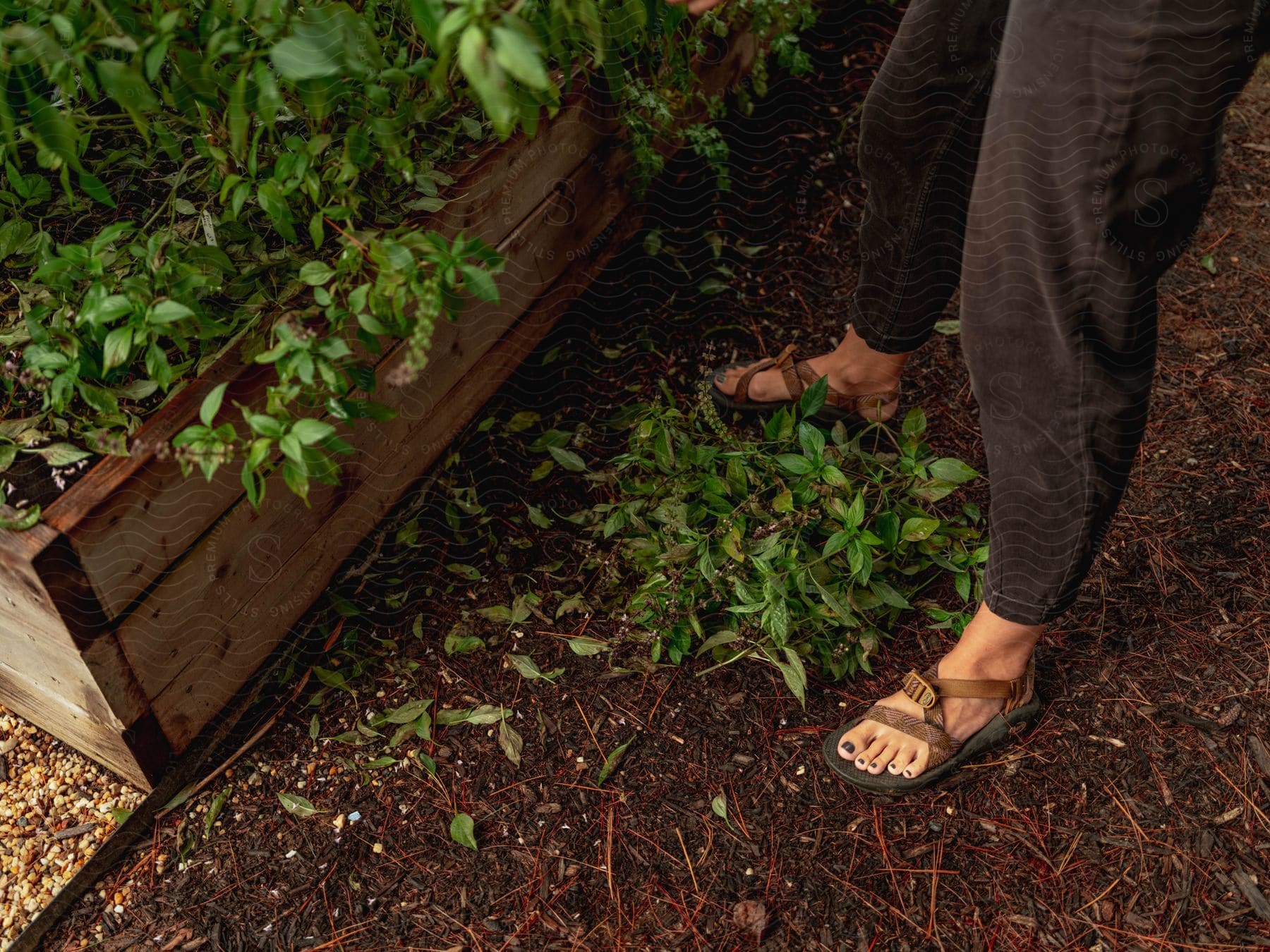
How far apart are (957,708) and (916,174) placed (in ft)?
2.90

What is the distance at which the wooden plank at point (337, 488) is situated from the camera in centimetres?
145

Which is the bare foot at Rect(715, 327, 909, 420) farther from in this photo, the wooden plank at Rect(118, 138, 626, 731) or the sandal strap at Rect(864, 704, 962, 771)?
the sandal strap at Rect(864, 704, 962, 771)

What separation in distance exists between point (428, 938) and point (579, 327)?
1.29m

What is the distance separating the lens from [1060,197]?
1147mm

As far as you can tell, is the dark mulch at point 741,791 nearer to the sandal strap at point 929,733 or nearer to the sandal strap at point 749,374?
the sandal strap at point 929,733

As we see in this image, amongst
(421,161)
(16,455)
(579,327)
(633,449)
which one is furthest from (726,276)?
(16,455)

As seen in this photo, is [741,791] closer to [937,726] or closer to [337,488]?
[937,726]

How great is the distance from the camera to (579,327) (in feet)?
7.30

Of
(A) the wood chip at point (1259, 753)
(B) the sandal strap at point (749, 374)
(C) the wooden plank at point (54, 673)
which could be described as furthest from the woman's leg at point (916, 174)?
(C) the wooden plank at point (54, 673)

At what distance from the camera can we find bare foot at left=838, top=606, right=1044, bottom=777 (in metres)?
1.54

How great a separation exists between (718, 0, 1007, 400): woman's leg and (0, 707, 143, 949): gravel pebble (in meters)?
1.53

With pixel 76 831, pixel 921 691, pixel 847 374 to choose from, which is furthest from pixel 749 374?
pixel 76 831

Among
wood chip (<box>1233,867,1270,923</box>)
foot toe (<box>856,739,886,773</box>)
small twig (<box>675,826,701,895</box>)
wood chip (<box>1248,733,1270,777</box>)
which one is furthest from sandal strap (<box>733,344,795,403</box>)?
wood chip (<box>1233,867,1270,923</box>)

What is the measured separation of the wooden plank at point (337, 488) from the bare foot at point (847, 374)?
0.46 m
